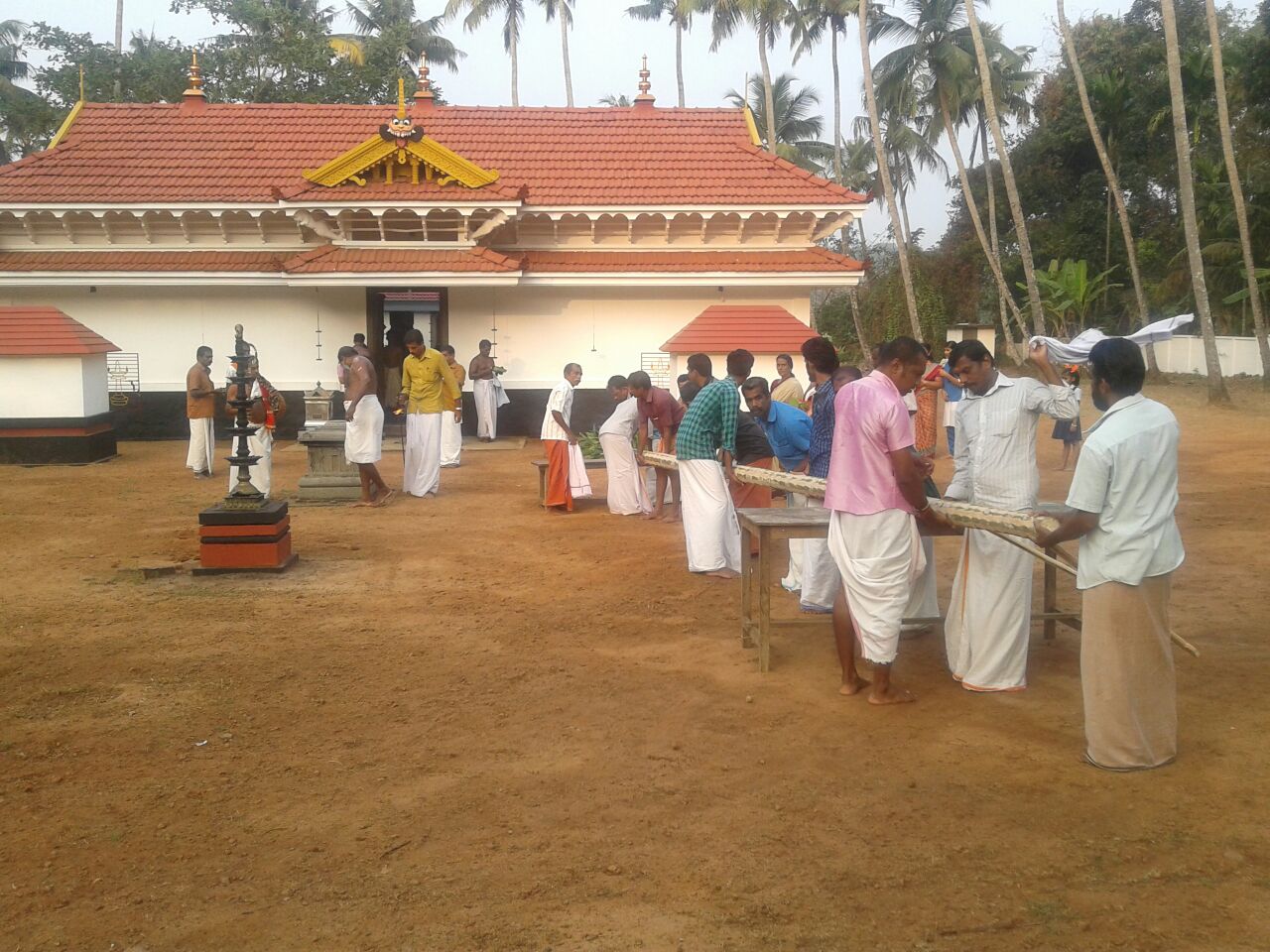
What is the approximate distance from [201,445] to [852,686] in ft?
34.5

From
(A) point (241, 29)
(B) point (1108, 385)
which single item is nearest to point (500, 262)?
(B) point (1108, 385)

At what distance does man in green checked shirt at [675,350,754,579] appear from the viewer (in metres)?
8.37

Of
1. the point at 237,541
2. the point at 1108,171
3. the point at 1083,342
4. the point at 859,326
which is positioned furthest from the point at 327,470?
the point at 859,326

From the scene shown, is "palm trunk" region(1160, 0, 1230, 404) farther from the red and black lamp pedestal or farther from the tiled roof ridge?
the red and black lamp pedestal

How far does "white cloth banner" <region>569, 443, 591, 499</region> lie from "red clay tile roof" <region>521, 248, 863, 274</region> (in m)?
6.83

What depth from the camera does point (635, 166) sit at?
771 inches

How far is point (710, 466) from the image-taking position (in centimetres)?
848

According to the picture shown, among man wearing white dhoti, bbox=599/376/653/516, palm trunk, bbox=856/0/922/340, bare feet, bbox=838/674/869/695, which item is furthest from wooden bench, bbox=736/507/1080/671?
palm trunk, bbox=856/0/922/340

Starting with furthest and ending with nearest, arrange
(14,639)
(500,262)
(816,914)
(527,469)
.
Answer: (500,262) < (527,469) < (14,639) < (816,914)

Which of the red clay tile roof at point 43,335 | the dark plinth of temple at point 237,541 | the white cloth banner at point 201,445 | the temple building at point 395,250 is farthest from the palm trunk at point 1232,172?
the dark plinth of temple at point 237,541

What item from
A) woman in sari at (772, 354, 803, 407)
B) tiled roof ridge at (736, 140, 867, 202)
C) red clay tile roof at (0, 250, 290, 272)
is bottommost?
woman in sari at (772, 354, 803, 407)

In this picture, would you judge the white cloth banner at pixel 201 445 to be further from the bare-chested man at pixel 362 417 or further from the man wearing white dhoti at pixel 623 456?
the man wearing white dhoti at pixel 623 456

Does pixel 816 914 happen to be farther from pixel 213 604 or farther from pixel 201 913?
pixel 213 604

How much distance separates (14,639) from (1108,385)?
6029 mm
